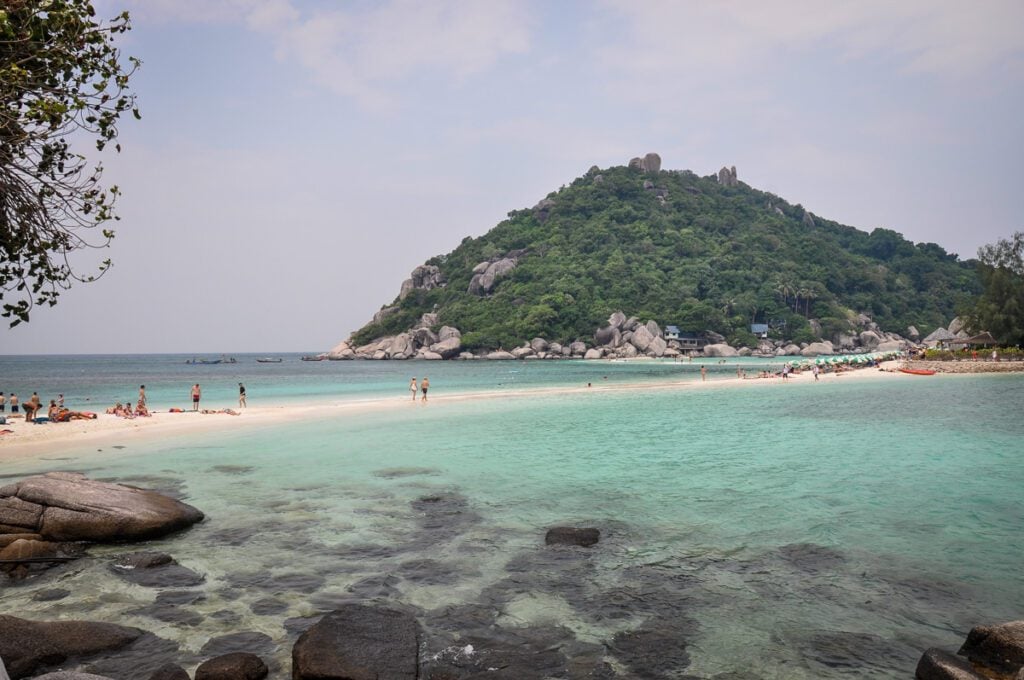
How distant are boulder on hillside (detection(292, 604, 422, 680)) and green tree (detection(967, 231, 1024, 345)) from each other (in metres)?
78.6

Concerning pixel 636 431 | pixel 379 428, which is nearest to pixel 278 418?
pixel 379 428

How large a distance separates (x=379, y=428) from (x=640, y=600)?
21476mm

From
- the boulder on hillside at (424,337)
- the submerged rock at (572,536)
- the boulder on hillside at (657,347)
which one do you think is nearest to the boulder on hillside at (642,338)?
the boulder on hillside at (657,347)

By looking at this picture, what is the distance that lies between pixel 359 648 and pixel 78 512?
714cm

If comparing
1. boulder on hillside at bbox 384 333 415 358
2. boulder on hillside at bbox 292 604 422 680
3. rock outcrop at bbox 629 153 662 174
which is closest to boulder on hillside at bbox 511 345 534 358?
boulder on hillside at bbox 384 333 415 358

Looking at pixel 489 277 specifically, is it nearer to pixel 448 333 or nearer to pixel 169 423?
pixel 448 333

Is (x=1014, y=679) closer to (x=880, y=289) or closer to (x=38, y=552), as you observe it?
(x=38, y=552)

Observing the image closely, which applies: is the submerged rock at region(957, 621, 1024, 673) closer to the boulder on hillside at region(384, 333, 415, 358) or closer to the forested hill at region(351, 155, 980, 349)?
the forested hill at region(351, 155, 980, 349)

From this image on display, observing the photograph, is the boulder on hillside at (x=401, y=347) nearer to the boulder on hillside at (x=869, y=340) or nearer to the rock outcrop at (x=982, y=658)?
the boulder on hillside at (x=869, y=340)

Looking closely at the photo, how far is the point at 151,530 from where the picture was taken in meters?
10.8

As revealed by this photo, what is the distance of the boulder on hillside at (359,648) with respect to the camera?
582 centimetres

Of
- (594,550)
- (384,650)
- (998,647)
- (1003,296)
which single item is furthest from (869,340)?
(384,650)

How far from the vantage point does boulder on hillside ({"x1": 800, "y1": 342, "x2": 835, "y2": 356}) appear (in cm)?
12488

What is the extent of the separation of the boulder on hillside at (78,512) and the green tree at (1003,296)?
79.7 metres
